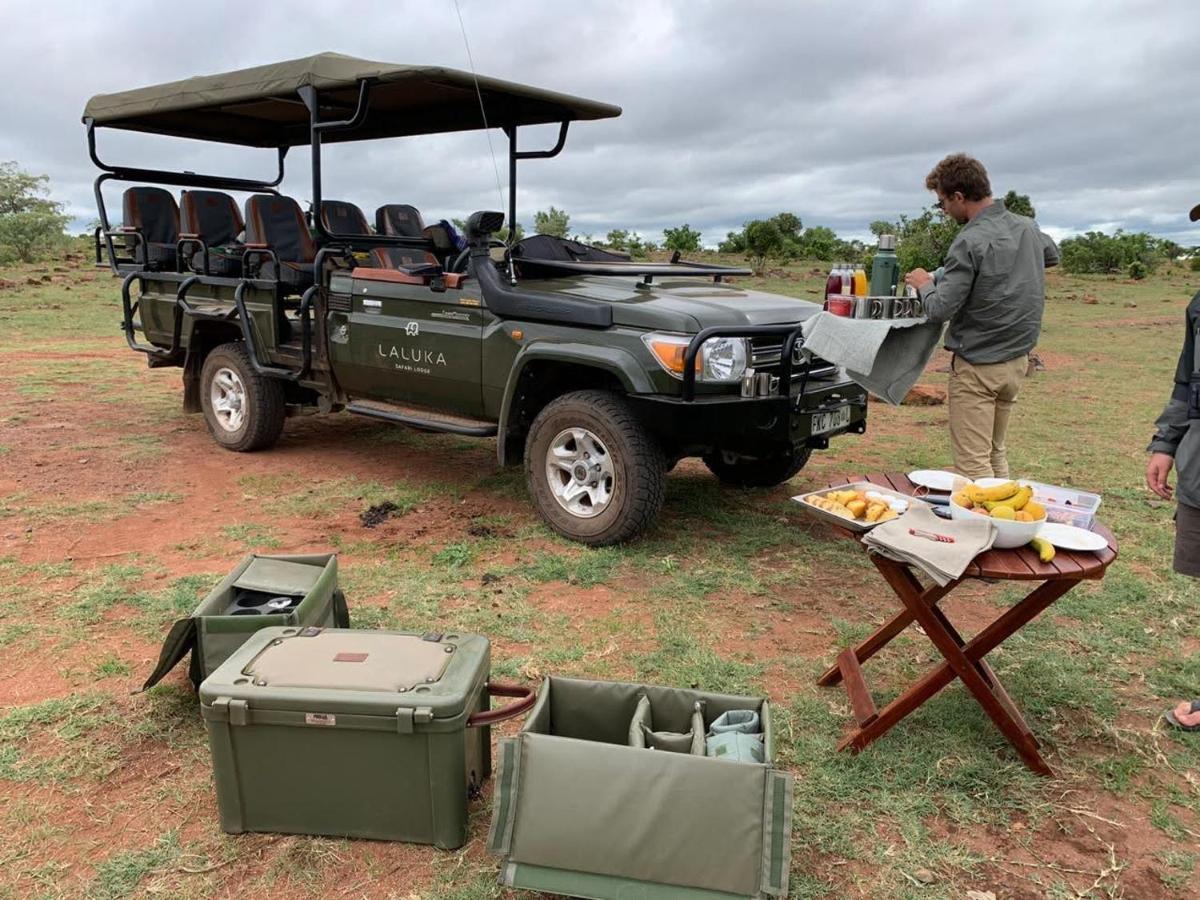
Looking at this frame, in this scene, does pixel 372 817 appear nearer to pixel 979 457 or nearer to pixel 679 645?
pixel 679 645

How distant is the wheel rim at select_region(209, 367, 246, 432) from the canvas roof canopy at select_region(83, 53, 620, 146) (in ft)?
6.18

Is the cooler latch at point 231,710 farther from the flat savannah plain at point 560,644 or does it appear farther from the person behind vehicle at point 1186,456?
the person behind vehicle at point 1186,456

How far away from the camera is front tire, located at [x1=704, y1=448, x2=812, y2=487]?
5801mm

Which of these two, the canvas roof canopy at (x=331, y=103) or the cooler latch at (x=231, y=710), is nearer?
the cooler latch at (x=231, y=710)

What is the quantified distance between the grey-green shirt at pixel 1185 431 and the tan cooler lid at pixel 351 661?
238 cm

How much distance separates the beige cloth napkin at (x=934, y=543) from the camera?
259 cm

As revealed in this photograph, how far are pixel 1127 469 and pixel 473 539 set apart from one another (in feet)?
15.7

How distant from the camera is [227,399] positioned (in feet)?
22.7

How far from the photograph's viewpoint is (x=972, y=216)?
14.5ft

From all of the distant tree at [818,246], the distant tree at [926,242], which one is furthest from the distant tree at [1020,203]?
the distant tree at [818,246]

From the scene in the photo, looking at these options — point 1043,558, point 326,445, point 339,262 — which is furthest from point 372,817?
point 326,445

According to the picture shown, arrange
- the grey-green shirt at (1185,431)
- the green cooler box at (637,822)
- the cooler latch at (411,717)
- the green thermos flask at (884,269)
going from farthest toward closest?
1. the green thermos flask at (884,269)
2. the grey-green shirt at (1185,431)
3. the cooler latch at (411,717)
4. the green cooler box at (637,822)

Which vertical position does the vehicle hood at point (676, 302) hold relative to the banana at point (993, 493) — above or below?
above

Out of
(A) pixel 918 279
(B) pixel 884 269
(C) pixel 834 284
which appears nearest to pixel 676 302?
(C) pixel 834 284
